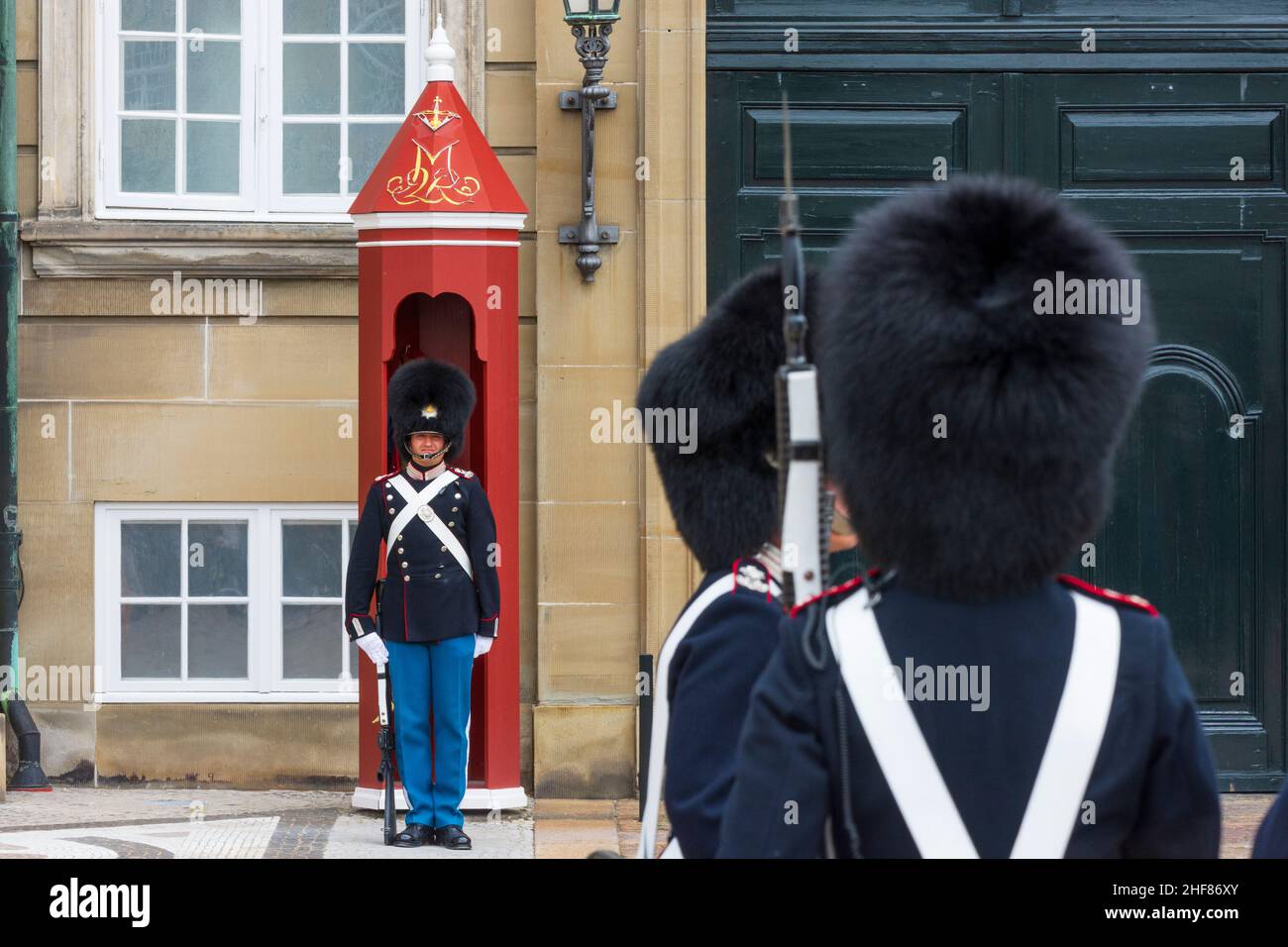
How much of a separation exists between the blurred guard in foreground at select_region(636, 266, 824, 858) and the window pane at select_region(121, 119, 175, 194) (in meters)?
5.42

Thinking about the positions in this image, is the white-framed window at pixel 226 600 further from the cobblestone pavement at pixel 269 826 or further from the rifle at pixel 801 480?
the rifle at pixel 801 480

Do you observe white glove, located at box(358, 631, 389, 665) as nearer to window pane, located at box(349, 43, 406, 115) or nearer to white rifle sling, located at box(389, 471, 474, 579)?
white rifle sling, located at box(389, 471, 474, 579)

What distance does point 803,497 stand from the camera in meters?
2.32

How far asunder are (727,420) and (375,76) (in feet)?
18.1

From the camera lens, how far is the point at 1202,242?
814 cm

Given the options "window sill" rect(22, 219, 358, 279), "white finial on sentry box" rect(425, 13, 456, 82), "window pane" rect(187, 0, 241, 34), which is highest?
"window pane" rect(187, 0, 241, 34)

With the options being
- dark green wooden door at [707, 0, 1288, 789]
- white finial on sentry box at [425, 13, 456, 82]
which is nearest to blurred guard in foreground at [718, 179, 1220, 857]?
white finial on sentry box at [425, 13, 456, 82]

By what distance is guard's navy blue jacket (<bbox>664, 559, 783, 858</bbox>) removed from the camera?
2568mm

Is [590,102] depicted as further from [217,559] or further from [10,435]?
[10,435]

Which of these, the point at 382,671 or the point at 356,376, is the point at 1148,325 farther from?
the point at 356,376
